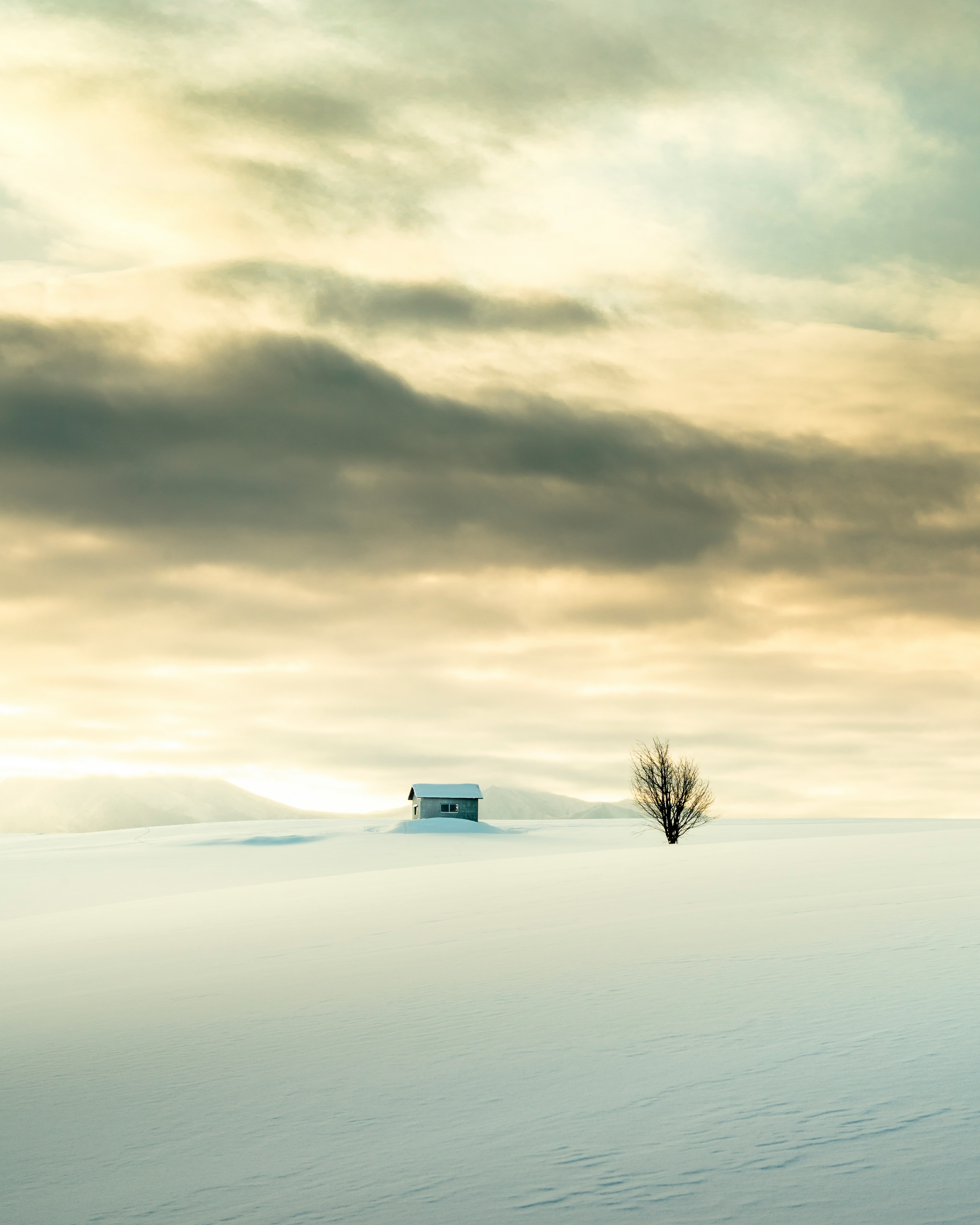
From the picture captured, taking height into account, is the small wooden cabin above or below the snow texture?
above

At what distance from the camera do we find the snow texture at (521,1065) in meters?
5.77

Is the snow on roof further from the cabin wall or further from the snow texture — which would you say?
the snow texture

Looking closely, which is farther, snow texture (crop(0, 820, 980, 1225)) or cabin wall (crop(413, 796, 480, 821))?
cabin wall (crop(413, 796, 480, 821))

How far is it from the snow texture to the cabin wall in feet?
197

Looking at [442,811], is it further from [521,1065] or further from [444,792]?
[521,1065]

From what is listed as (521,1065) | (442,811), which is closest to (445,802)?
(442,811)

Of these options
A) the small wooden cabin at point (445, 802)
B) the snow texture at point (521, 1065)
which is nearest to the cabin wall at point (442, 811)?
the small wooden cabin at point (445, 802)

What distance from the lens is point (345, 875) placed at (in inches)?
1355

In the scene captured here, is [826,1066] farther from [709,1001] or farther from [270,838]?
[270,838]

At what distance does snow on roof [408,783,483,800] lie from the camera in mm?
81750

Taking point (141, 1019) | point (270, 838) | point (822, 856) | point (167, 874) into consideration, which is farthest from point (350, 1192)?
point (270, 838)

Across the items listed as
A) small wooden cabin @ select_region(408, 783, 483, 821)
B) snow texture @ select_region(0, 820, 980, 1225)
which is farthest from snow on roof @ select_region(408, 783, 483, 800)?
snow texture @ select_region(0, 820, 980, 1225)

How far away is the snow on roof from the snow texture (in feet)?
199

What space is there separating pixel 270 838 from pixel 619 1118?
5599 centimetres
